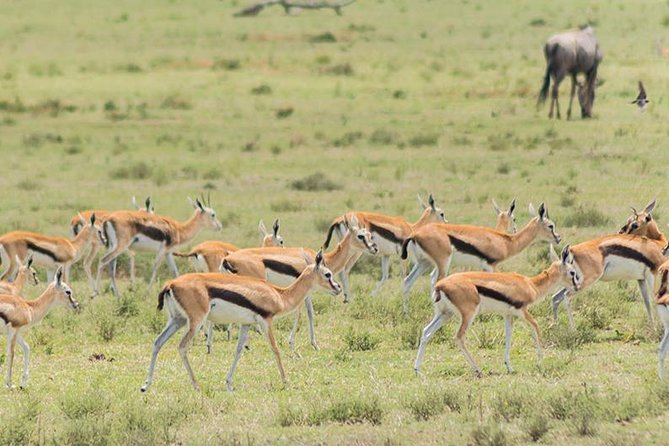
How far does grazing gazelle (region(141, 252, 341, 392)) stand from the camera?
1062cm

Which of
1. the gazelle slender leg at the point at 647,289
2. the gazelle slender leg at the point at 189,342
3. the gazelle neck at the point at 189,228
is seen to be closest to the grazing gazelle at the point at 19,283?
the gazelle slender leg at the point at 189,342

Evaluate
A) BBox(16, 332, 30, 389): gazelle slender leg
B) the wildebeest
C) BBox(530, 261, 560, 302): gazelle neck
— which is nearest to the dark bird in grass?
the wildebeest

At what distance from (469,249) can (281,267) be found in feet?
6.41

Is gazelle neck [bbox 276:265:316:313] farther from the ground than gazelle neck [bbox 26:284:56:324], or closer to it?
farther from the ground

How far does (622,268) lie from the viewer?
12852 mm

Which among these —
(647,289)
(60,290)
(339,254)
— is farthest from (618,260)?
(60,290)

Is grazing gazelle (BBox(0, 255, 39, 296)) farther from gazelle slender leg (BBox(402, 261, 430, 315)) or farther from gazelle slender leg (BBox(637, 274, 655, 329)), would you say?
gazelle slender leg (BBox(637, 274, 655, 329))

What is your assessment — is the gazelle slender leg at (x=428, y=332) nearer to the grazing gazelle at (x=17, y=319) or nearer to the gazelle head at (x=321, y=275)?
the gazelle head at (x=321, y=275)

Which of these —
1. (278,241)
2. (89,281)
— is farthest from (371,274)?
(89,281)

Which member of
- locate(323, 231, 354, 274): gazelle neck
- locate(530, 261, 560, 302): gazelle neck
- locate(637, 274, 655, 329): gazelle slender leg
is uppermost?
locate(530, 261, 560, 302): gazelle neck

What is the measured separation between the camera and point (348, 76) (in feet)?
117

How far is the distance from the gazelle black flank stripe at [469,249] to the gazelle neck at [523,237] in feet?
0.82

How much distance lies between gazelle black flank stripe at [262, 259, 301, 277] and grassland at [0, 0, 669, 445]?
67 centimetres

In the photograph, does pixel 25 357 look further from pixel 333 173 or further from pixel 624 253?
pixel 333 173
